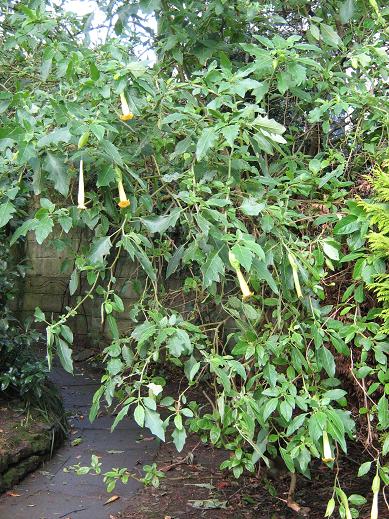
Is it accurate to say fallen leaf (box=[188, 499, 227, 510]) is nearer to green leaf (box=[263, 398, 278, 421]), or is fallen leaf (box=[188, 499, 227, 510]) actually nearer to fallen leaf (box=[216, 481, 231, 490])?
fallen leaf (box=[216, 481, 231, 490])

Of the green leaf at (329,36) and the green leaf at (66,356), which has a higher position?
the green leaf at (329,36)

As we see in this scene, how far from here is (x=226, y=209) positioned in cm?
247

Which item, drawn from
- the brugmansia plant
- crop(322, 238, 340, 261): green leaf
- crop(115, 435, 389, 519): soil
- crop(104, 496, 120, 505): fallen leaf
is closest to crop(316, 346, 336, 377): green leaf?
the brugmansia plant

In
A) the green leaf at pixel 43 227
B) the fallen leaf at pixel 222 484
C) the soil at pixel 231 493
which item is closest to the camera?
the green leaf at pixel 43 227

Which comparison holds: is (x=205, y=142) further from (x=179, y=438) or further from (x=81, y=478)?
(x=81, y=478)

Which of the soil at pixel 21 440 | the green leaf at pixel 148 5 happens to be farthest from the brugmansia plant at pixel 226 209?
the soil at pixel 21 440

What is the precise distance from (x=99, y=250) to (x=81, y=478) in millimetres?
2199

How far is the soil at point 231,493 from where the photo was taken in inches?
141

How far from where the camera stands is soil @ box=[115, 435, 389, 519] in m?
3.58

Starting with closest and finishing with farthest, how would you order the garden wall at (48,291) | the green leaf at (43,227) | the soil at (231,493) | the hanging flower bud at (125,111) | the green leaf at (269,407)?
the hanging flower bud at (125,111) → the green leaf at (43,227) → the green leaf at (269,407) → the soil at (231,493) → the garden wall at (48,291)

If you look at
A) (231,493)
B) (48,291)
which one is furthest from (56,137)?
(48,291)

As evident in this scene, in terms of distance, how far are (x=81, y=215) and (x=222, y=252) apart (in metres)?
0.64

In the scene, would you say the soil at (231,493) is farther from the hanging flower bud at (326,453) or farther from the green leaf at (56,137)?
the green leaf at (56,137)

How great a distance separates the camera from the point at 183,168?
2920 millimetres
